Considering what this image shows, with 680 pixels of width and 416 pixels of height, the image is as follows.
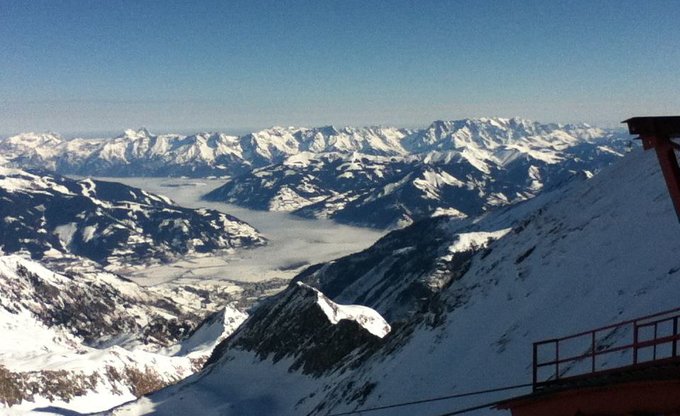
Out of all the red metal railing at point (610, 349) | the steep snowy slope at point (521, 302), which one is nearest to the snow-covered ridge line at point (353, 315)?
the steep snowy slope at point (521, 302)

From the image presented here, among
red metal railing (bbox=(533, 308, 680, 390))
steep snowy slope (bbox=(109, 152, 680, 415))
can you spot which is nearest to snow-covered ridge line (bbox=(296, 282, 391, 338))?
steep snowy slope (bbox=(109, 152, 680, 415))

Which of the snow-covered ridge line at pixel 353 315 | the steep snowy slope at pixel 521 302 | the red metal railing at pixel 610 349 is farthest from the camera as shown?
the snow-covered ridge line at pixel 353 315

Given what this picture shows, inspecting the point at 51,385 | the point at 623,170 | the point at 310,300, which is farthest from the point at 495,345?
the point at 51,385

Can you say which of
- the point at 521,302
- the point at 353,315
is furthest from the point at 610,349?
the point at 353,315

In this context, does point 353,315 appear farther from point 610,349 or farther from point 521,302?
point 610,349

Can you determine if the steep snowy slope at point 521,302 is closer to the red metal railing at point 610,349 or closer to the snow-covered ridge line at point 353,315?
the red metal railing at point 610,349
